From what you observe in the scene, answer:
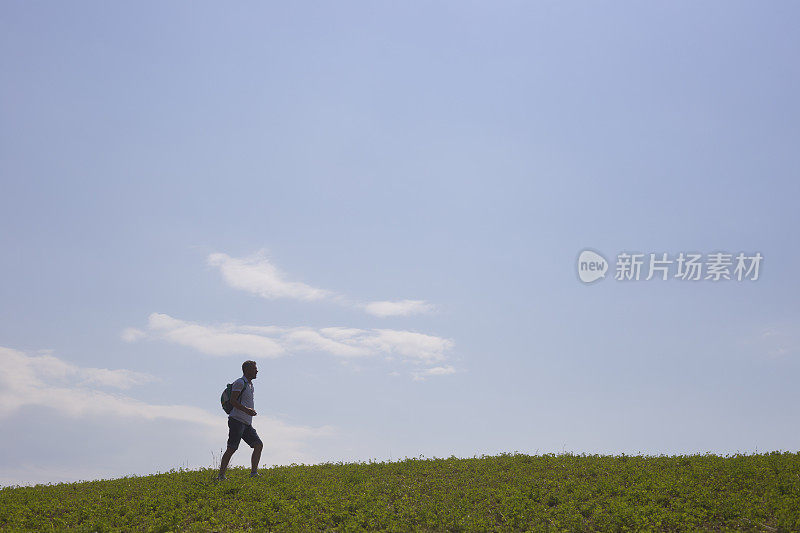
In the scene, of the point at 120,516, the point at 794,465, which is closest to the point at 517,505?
the point at 794,465

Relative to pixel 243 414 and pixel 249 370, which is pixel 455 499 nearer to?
pixel 243 414

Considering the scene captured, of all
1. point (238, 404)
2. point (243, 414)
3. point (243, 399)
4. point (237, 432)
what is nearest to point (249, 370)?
point (243, 399)

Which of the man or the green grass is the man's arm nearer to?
the man

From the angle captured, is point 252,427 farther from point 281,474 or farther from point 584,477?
point 584,477

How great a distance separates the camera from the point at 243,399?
1642cm

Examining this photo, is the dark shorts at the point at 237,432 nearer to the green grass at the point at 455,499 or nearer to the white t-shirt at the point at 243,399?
the white t-shirt at the point at 243,399

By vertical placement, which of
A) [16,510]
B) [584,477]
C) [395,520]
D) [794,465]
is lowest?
[16,510]

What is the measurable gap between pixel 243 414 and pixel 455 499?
6132 mm

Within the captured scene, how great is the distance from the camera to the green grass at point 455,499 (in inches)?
547

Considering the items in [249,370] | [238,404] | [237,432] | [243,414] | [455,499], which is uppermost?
[249,370]

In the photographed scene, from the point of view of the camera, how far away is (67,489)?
59.5ft

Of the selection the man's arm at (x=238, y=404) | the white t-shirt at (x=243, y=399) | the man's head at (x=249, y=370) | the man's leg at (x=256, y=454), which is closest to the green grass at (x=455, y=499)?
the man's leg at (x=256, y=454)

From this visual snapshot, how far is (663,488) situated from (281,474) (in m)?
10.9

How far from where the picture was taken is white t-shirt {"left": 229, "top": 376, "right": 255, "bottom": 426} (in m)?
16.3
